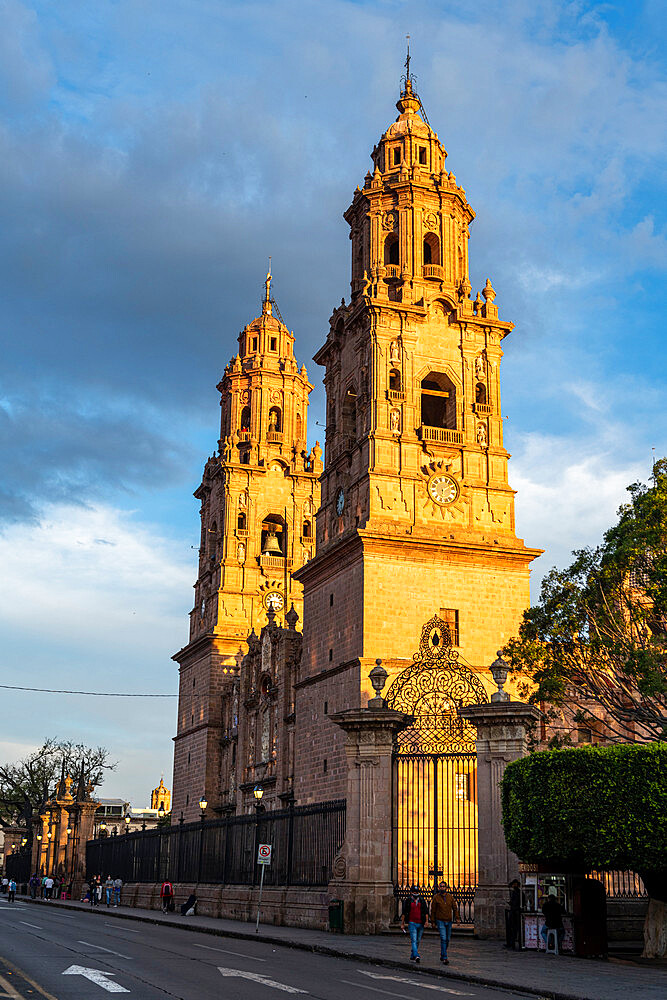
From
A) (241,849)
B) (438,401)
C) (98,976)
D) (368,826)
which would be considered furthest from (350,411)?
(98,976)

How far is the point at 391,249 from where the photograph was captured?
47281 mm

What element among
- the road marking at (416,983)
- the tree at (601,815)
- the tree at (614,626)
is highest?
the tree at (614,626)

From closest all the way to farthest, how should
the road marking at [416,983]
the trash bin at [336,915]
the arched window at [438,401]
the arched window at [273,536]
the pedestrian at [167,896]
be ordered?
1. the road marking at [416,983]
2. the trash bin at [336,915]
3. the pedestrian at [167,896]
4. the arched window at [438,401]
5. the arched window at [273,536]

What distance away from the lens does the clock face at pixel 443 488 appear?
41469 millimetres

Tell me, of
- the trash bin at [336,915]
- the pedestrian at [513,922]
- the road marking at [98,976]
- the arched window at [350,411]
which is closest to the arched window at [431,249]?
the arched window at [350,411]

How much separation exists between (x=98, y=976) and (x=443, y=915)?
631 centimetres

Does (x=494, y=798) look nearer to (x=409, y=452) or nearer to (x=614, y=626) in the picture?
(x=614, y=626)

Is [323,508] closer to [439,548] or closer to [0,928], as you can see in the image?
[439,548]

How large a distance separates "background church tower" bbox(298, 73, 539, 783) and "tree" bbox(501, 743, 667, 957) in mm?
16780

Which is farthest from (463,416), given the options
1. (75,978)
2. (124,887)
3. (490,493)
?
(75,978)

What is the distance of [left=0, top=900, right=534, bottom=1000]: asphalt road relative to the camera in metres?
13.5

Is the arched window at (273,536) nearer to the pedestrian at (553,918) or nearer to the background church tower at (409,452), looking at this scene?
the background church tower at (409,452)

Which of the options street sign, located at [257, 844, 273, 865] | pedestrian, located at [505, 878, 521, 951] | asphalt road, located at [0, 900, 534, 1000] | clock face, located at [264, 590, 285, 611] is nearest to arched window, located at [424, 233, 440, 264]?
clock face, located at [264, 590, 285, 611]

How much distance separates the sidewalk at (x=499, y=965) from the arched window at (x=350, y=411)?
23351mm
